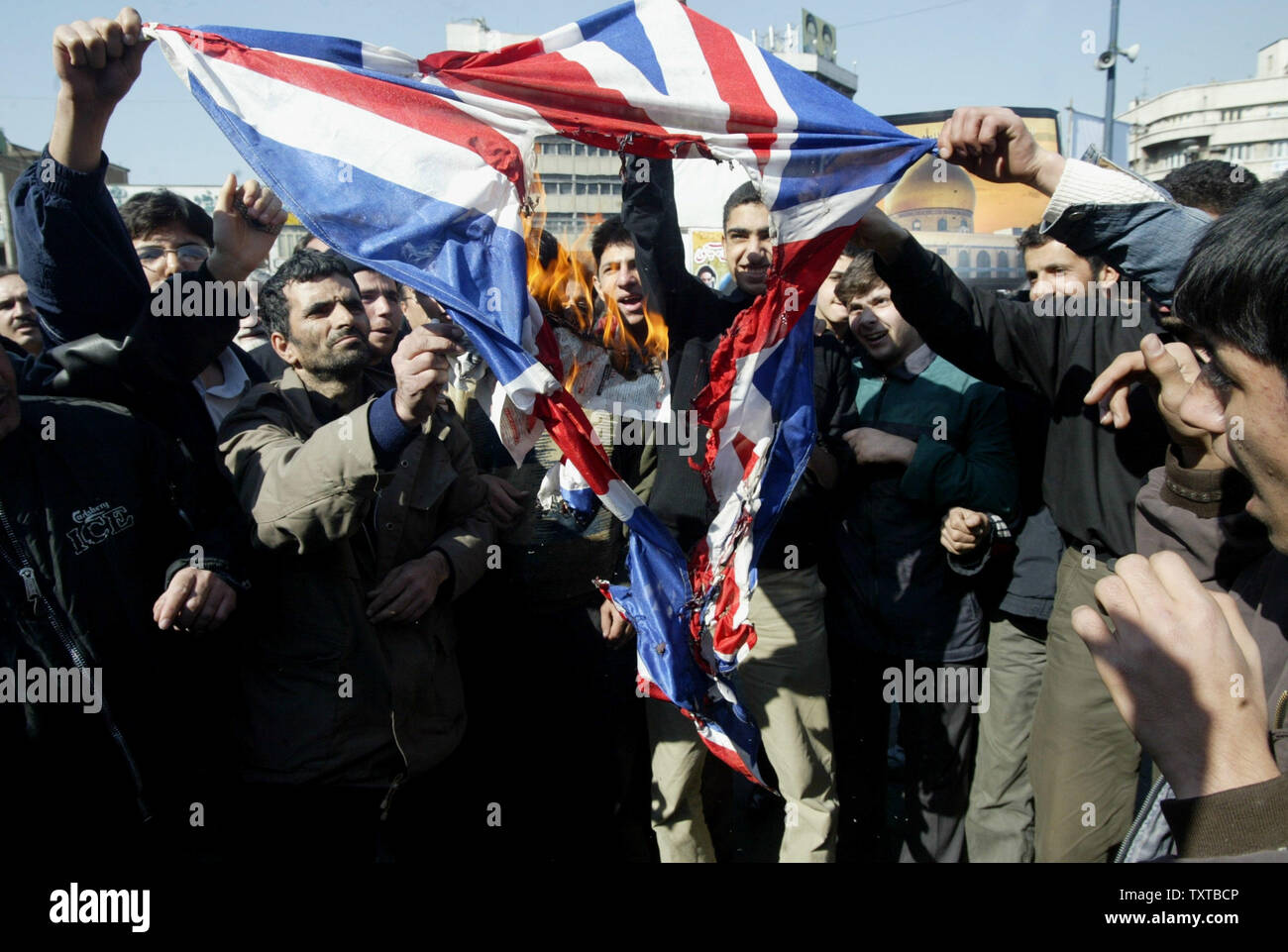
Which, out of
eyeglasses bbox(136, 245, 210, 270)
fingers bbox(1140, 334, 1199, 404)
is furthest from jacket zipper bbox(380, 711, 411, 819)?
fingers bbox(1140, 334, 1199, 404)

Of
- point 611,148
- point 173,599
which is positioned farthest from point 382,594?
point 611,148

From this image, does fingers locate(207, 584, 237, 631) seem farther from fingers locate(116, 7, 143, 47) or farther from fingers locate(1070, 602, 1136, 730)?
fingers locate(1070, 602, 1136, 730)

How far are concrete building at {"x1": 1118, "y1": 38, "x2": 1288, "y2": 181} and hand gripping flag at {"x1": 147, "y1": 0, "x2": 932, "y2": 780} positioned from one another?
44537 millimetres

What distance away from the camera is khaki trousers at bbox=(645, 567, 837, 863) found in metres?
3.04

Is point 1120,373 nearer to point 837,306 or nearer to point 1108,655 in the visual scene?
point 1108,655

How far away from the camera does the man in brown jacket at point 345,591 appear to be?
2.27 metres

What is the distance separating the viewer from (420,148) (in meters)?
2.22

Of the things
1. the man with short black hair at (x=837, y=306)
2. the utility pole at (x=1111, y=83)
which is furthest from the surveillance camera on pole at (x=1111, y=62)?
the man with short black hair at (x=837, y=306)

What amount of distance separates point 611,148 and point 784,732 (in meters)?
2.10

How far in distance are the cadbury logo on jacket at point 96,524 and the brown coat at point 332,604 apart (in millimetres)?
310

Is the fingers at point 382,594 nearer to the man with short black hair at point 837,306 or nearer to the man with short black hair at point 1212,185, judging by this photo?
the man with short black hair at point 837,306

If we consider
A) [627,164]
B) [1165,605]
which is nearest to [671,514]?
[627,164]
